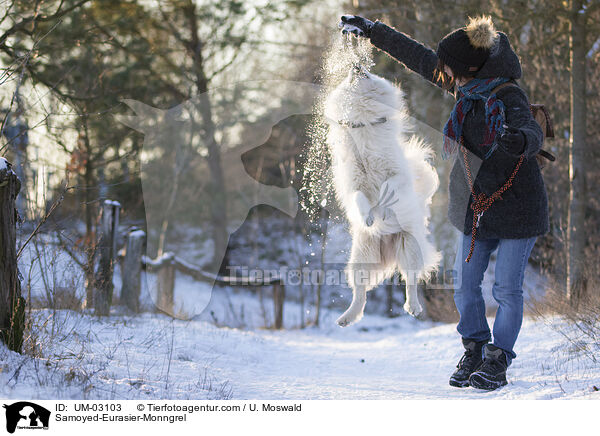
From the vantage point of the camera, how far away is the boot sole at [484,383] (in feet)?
10.8

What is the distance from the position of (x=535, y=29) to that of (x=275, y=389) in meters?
6.36

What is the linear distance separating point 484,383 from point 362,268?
1.04 metres

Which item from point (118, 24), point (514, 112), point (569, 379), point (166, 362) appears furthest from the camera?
point (118, 24)

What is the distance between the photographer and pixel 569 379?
3.52 m

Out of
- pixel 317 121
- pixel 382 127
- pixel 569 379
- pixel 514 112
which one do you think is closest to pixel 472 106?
pixel 514 112

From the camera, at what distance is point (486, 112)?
312cm

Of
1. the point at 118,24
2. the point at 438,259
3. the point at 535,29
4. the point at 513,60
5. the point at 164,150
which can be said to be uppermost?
the point at 118,24

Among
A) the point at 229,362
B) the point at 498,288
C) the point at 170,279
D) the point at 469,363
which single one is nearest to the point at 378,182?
the point at 498,288

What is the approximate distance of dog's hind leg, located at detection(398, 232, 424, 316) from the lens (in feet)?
11.9

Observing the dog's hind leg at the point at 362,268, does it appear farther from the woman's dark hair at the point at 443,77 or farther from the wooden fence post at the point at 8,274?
the wooden fence post at the point at 8,274

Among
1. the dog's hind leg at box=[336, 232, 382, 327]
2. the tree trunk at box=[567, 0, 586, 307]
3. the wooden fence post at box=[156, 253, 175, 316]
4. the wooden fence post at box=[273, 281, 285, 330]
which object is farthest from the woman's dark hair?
the wooden fence post at box=[273, 281, 285, 330]
